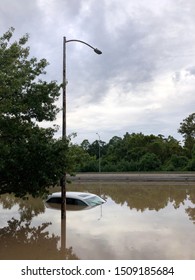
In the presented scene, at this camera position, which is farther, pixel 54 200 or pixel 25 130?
pixel 54 200

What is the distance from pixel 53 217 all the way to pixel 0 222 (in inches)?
108

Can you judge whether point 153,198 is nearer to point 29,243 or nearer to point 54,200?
point 54,200

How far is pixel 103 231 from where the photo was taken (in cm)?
1526

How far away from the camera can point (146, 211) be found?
20.8m

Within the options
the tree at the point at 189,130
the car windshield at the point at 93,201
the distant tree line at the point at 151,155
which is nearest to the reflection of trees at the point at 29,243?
the car windshield at the point at 93,201

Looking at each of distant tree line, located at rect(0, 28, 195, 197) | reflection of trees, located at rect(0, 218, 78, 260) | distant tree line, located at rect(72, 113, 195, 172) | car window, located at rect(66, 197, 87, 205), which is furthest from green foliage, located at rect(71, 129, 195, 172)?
distant tree line, located at rect(0, 28, 195, 197)

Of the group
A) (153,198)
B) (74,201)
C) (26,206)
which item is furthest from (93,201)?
(153,198)

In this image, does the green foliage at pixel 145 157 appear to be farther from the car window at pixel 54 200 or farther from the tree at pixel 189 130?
the car window at pixel 54 200

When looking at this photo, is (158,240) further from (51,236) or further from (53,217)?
(53,217)

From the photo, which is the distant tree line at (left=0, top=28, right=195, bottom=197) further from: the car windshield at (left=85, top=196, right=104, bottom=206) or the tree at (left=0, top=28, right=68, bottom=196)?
the car windshield at (left=85, top=196, right=104, bottom=206)

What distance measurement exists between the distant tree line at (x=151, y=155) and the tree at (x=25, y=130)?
1616 inches

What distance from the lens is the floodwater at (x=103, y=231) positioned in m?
12.1

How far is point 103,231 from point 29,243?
3210mm

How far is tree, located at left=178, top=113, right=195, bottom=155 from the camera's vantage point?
6575cm
